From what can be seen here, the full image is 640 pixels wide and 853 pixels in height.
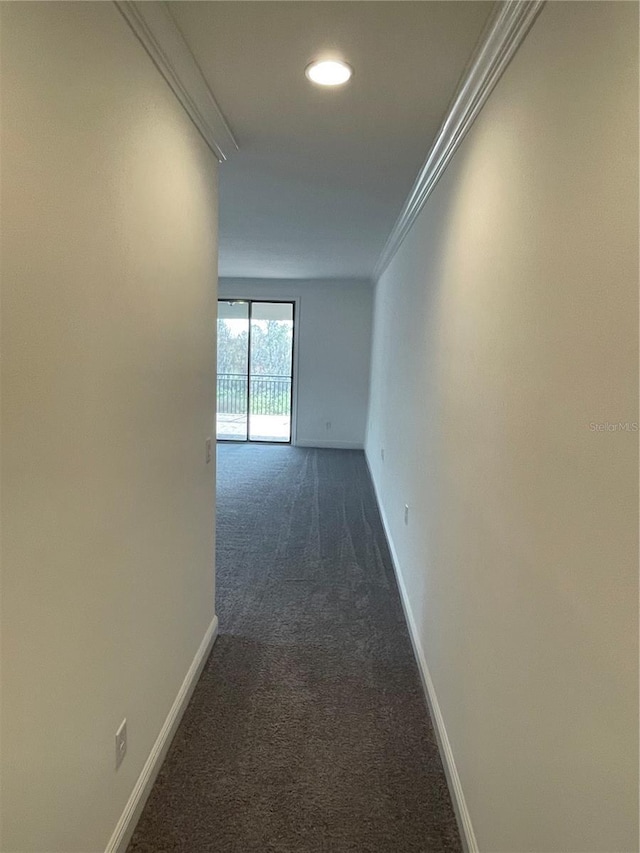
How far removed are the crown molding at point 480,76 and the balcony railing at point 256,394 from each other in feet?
17.2

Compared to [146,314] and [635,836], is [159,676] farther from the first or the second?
[635,836]

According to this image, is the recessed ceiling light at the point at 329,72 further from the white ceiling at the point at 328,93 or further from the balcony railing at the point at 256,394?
the balcony railing at the point at 256,394

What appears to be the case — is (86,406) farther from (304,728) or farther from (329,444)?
(329,444)

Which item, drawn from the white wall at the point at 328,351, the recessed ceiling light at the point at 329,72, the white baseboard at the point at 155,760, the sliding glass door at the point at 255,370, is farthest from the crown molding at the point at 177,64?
the sliding glass door at the point at 255,370

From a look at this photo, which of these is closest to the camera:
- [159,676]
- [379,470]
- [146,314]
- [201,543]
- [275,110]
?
[146,314]

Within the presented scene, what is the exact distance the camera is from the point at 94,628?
1.31 meters

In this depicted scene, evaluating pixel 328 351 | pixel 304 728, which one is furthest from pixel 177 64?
pixel 328 351

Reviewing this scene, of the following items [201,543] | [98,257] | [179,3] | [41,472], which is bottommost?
[201,543]

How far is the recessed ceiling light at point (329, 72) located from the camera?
1.60m

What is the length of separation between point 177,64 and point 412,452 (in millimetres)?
2110

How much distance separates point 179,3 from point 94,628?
1.60 m

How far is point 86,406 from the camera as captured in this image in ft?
3.95

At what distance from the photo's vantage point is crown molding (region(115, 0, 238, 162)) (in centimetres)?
133

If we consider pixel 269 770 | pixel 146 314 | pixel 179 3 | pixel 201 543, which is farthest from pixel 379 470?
pixel 179 3
